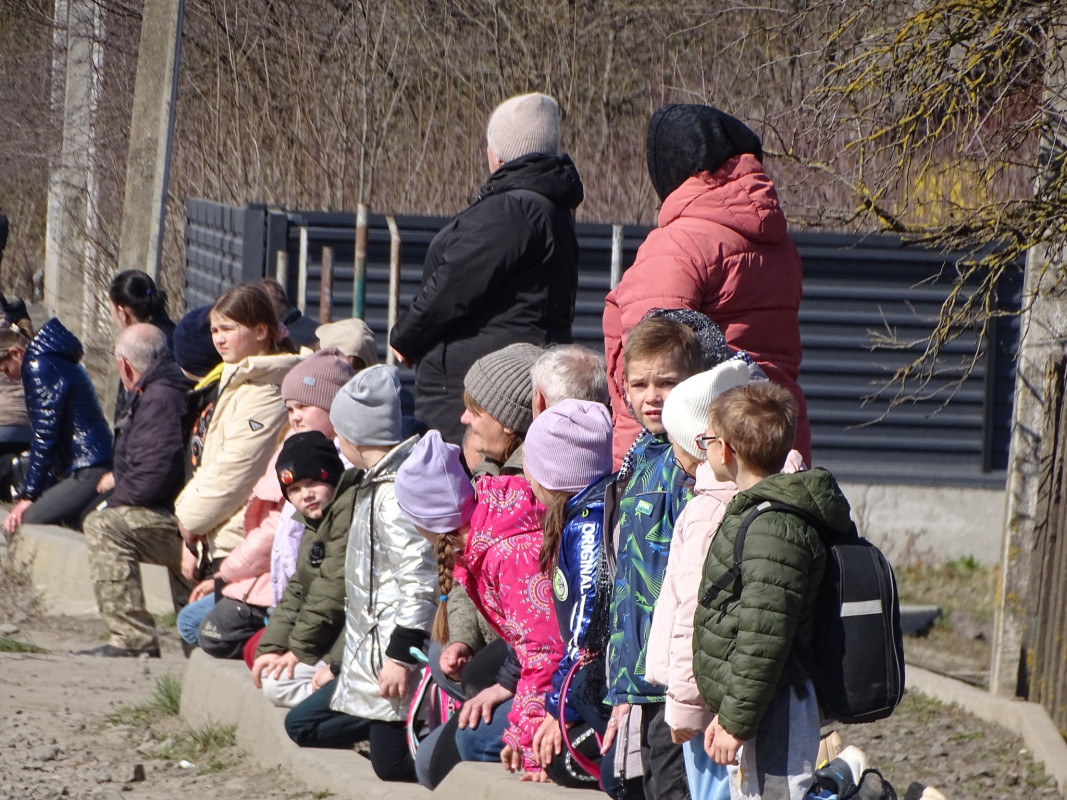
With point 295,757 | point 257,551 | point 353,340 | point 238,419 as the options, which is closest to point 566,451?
point 295,757

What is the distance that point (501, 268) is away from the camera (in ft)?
17.5

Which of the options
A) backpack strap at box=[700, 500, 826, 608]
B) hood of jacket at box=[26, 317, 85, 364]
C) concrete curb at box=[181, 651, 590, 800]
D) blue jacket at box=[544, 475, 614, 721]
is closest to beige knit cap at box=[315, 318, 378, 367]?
concrete curb at box=[181, 651, 590, 800]

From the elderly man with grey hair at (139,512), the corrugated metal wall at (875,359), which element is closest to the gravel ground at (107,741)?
the elderly man with grey hair at (139,512)

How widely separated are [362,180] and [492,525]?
32.1 feet

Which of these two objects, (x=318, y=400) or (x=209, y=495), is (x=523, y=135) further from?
(x=209, y=495)

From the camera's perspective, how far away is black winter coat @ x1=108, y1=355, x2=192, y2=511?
272 inches

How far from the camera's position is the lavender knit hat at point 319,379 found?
549 cm

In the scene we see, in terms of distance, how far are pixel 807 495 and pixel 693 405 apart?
1.41ft

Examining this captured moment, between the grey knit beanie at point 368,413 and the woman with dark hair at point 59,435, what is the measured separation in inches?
162

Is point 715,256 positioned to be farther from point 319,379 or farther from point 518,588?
point 319,379

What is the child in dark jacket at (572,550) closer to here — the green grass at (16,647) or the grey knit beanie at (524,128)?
the grey knit beanie at (524,128)

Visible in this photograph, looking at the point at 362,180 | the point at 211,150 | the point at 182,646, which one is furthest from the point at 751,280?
the point at 211,150

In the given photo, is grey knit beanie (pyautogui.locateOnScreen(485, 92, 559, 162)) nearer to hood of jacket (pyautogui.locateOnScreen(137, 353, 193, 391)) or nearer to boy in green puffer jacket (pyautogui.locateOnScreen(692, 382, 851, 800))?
hood of jacket (pyautogui.locateOnScreen(137, 353, 193, 391))

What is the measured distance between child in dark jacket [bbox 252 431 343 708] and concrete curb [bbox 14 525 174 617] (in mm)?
3155
